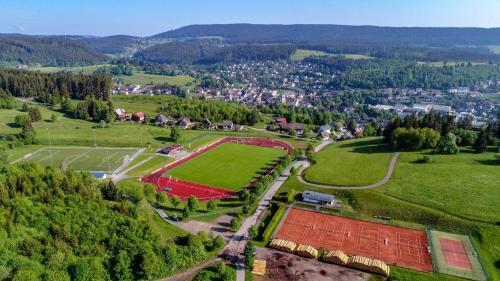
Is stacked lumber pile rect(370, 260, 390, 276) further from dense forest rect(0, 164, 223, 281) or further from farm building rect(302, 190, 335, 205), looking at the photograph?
dense forest rect(0, 164, 223, 281)

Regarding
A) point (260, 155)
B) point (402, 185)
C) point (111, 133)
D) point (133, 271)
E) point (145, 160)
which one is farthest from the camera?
point (111, 133)

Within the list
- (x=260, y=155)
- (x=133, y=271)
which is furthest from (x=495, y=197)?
Answer: (x=133, y=271)

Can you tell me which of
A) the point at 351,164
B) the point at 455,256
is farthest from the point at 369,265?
the point at 351,164

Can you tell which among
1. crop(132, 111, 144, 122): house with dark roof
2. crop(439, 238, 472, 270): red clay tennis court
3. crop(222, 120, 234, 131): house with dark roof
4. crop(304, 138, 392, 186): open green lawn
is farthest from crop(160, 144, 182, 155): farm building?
crop(439, 238, 472, 270): red clay tennis court

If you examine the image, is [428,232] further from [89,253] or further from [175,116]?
[175,116]

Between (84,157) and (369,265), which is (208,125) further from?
(369,265)

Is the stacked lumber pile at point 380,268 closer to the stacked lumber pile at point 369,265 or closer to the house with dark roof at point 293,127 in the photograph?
the stacked lumber pile at point 369,265

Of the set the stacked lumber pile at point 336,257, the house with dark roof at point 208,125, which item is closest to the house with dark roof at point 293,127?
the house with dark roof at point 208,125
